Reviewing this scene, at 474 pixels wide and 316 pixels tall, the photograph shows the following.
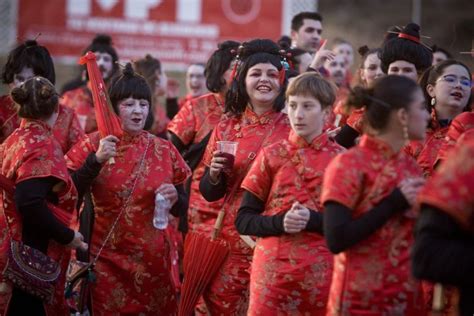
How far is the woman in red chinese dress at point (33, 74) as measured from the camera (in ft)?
24.4

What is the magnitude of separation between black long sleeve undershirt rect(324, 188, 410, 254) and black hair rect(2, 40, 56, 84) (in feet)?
11.6

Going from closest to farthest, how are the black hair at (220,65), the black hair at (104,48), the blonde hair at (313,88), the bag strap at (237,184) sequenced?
the blonde hair at (313,88), the bag strap at (237,184), the black hair at (220,65), the black hair at (104,48)

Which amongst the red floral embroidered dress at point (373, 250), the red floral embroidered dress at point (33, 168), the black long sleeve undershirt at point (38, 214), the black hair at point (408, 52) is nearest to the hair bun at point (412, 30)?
the black hair at point (408, 52)

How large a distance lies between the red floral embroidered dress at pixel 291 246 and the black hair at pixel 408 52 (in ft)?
5.69

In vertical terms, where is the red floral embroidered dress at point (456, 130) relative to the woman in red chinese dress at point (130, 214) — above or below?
above

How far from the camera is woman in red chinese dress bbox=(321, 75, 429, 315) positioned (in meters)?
4.38

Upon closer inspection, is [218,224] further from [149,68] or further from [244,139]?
[149,68]

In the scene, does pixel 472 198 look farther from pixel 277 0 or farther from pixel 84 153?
pixel 277 0

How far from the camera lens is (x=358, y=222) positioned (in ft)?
14.3

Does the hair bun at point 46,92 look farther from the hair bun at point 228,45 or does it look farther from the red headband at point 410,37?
the red headband at point 410,37

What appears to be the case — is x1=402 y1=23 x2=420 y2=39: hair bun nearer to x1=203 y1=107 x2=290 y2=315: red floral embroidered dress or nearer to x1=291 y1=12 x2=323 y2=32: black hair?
x1=203 y1=107 x2=290 y2=315: red floral embroidered dress

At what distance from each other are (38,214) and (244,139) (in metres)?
A: 1.31

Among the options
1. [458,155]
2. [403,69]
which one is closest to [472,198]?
[458,155]

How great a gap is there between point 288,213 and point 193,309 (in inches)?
65.0
